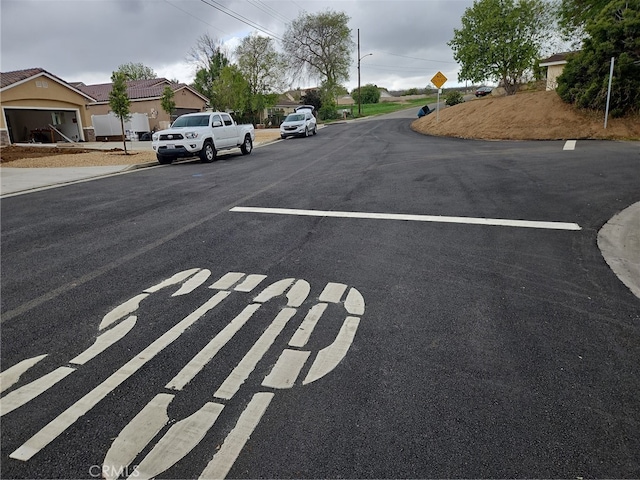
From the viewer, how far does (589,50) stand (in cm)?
1983

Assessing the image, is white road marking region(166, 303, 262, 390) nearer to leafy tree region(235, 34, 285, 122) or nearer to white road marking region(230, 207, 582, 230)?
white road marking region(230, 207, 582, 230)

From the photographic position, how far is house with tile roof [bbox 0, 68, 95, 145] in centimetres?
2494

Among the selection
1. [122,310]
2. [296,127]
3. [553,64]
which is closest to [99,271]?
[122,310]

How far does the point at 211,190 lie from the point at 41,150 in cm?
1805

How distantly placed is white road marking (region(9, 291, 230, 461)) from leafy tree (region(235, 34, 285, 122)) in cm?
4777

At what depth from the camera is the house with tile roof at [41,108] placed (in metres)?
24.9

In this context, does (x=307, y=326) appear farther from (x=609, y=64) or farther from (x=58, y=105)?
(x=58, y=105)

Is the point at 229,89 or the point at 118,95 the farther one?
the point at 229,89

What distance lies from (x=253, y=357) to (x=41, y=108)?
31.1m

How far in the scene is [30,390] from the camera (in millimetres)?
2902

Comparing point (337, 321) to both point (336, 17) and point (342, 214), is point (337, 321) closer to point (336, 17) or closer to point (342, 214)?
A: point (342, 214)

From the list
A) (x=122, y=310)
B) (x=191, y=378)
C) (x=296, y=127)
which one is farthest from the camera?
(x=296, y=127)

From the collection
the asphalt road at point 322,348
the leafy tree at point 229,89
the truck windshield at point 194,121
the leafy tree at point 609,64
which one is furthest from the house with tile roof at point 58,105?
the leafy tree at point 609,64

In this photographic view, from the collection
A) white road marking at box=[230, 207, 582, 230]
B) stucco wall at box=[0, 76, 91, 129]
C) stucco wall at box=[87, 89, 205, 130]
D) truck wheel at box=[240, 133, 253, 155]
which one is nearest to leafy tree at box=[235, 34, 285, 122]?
stucco wall at box=[87, 89, 205, 130]
